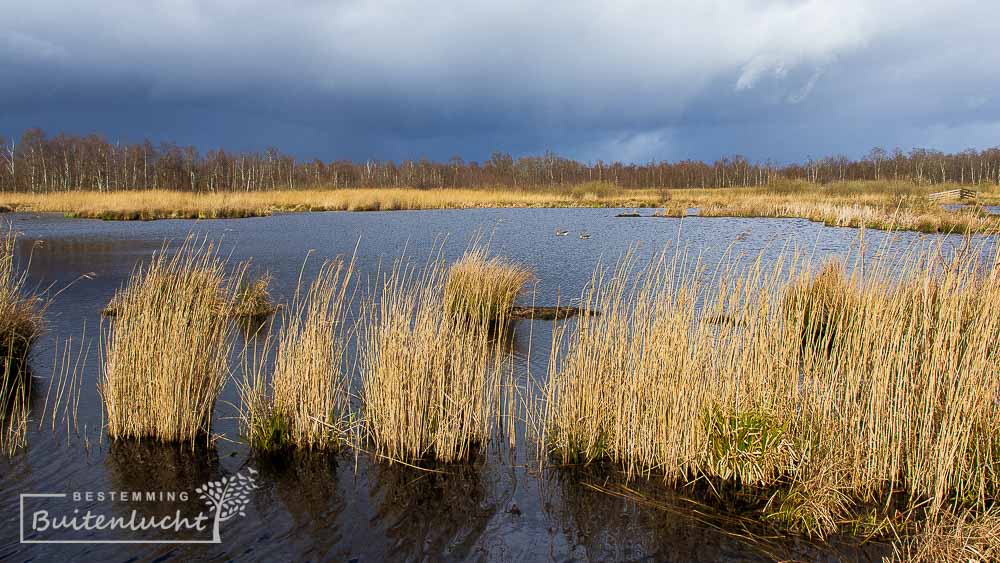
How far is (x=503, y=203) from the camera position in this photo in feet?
168

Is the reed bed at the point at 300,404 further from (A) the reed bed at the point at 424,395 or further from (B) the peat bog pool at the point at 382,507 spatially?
(A) the reed bed at the point at 424,395

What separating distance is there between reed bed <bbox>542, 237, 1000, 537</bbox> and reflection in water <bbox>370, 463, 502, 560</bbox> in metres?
0.83

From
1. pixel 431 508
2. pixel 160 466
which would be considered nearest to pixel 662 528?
pixel 431 508

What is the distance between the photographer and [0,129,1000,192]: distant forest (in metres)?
66.7

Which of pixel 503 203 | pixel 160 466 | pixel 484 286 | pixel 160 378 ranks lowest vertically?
pixel 160 466

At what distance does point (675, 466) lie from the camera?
4.56 m

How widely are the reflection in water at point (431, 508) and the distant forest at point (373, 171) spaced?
6757 centimetres

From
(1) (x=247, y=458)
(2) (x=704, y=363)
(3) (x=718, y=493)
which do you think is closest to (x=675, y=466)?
(3) (x=718, y=493)

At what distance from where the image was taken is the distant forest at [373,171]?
66688 millimetres

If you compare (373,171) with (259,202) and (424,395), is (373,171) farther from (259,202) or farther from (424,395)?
(424,395)

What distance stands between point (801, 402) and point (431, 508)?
2.75 m

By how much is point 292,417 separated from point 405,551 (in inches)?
70.6

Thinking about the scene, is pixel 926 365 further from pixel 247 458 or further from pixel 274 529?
pixel 247 458

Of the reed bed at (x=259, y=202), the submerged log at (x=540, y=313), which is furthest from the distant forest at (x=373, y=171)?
→ the submerged log at (x=540, y=313)
